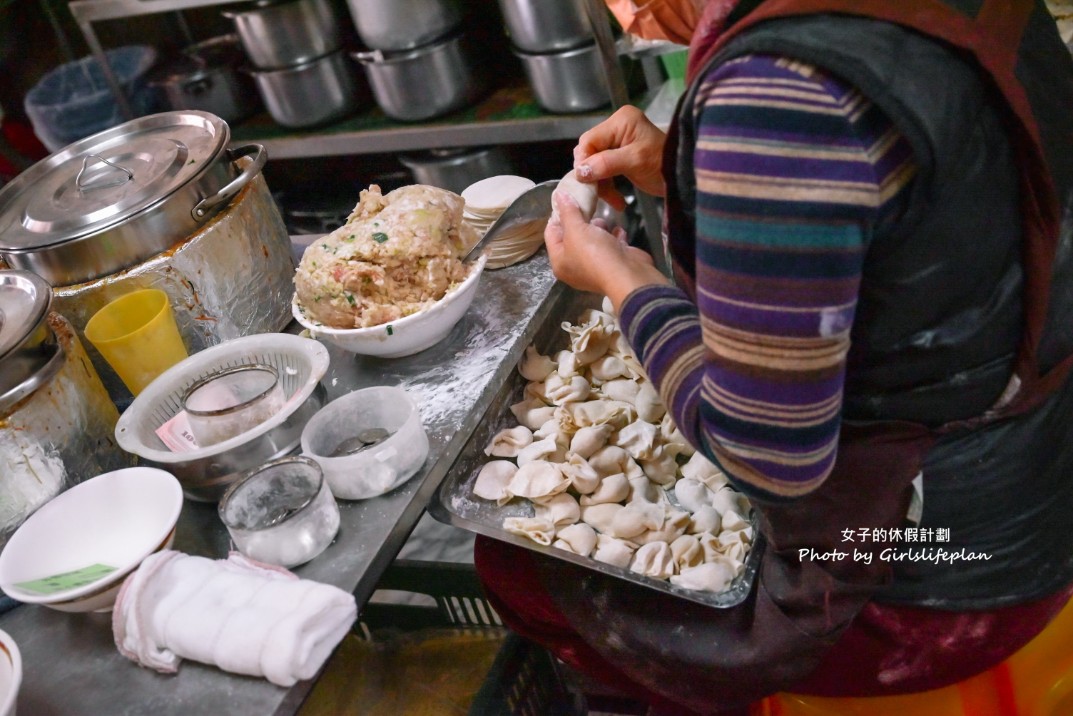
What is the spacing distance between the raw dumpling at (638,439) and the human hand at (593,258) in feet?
0.92

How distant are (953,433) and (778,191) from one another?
47 cm

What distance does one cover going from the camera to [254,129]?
3.39 metres

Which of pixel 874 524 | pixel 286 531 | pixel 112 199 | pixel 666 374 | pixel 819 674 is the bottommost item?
pixel 819 674

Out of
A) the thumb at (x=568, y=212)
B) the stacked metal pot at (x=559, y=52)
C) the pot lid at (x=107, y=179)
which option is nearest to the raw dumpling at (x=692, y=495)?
the thumb at (x=568, y=212)

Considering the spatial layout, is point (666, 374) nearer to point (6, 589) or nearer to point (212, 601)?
point (212, 601)

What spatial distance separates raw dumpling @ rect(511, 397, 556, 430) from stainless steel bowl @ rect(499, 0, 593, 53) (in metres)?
1.34

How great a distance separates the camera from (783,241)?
2.69ft

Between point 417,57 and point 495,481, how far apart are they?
5.95 feet

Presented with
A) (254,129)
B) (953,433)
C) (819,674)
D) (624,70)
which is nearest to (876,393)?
(953,433)

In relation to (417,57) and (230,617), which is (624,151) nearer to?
(230,617)

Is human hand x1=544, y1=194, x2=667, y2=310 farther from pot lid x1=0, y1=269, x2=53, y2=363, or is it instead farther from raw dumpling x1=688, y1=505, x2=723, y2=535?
pot lid x1=0, y1=269, x2=53, y2=363

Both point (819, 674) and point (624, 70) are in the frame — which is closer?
point (819, 674)

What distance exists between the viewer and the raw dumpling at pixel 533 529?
131 cm

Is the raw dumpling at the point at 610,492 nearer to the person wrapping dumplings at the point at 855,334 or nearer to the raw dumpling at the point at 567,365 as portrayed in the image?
the person wrapping dumplings at the point at 855,334
